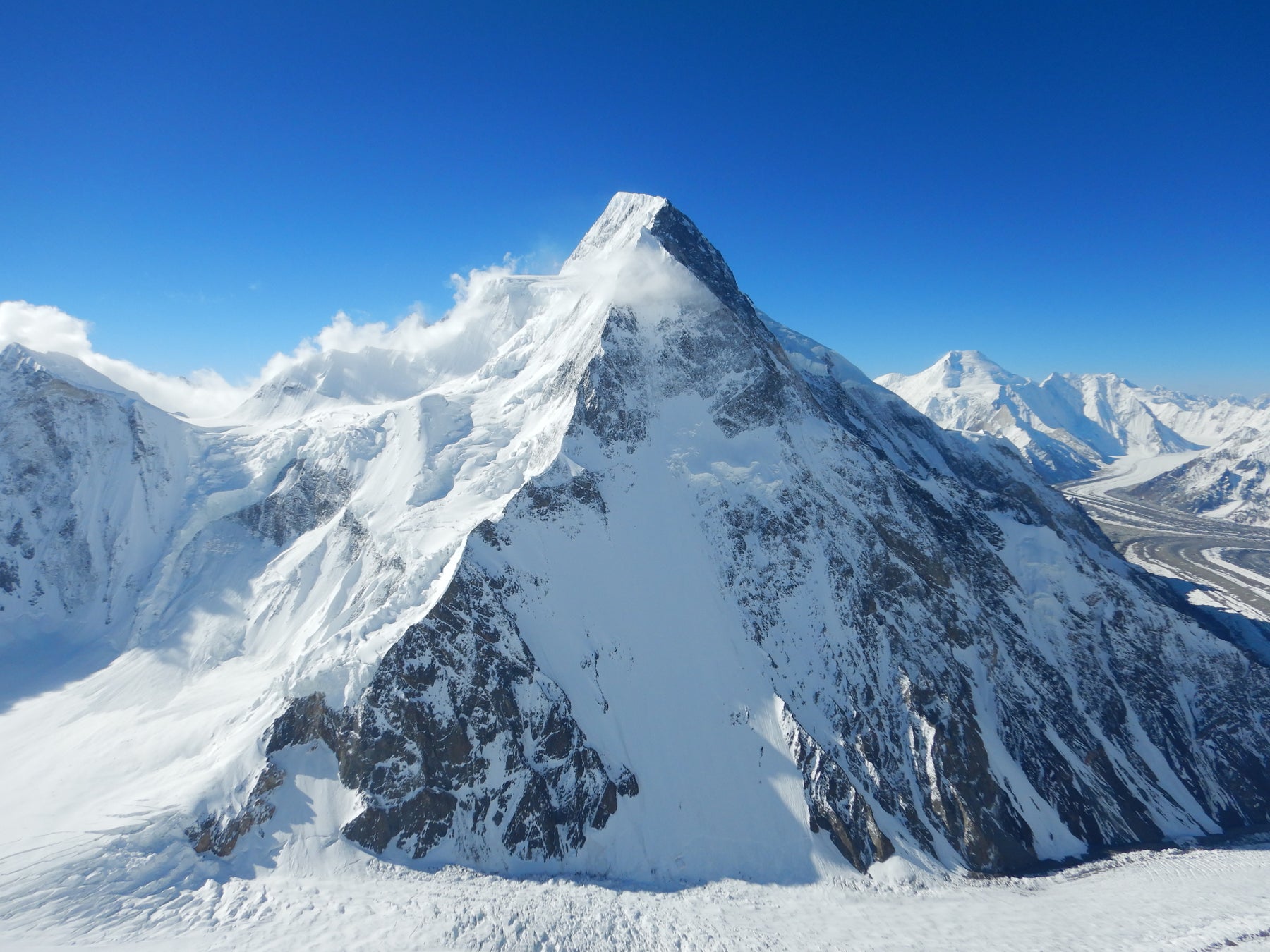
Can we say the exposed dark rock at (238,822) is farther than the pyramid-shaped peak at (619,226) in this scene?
No

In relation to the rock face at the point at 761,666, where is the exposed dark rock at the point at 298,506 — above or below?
above

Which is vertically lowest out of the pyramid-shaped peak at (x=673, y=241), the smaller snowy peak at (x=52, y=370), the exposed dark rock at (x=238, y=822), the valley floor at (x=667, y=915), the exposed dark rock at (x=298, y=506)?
the valley floor at (x=667, y=915)

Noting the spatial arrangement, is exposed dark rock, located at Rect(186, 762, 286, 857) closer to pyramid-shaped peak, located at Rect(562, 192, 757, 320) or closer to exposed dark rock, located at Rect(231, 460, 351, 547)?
exposed dark rock, located at Rect(231, 460, 351, 547)

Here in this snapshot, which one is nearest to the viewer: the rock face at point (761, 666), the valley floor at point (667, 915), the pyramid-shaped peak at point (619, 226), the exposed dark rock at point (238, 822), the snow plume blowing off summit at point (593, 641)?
the valley floor at point (667, 915)

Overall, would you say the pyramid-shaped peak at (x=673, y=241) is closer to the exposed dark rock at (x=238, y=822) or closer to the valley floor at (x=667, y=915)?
the valley floor at (x=667, y=915)

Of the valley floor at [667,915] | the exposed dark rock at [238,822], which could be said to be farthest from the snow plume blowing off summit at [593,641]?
the valley floor at [667,915]

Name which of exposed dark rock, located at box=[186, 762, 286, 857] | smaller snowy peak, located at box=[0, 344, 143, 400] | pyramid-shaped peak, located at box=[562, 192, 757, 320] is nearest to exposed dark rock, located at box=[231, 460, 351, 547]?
exposed dark rock, located at box=[186, 762, 286, 857]
